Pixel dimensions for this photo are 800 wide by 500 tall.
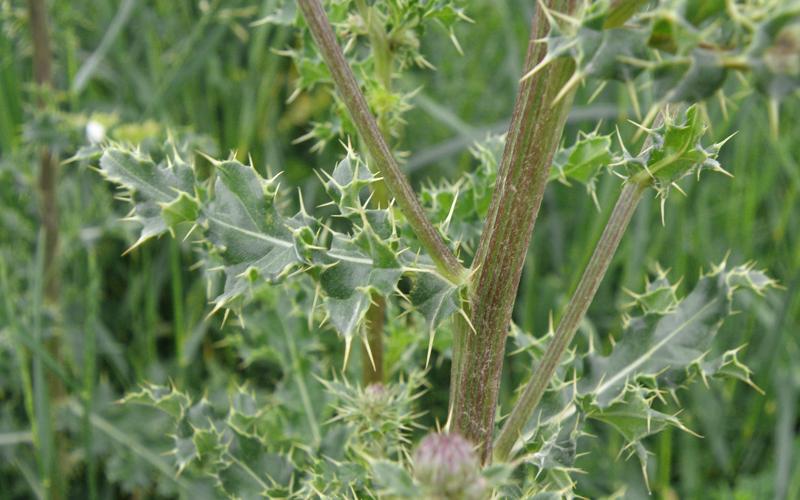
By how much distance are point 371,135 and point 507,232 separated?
292mm

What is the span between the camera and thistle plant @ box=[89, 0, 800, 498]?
1.25m

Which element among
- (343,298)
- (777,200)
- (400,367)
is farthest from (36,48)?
(777,200)

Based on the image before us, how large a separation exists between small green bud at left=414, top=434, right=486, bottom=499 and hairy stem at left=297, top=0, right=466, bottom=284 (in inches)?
16.7

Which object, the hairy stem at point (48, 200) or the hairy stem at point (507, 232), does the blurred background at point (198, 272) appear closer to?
the hairy stem at point (48, 200)

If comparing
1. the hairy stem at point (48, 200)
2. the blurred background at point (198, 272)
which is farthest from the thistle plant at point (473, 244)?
the hairy stem at point (48, 200)

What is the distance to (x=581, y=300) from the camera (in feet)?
5.51

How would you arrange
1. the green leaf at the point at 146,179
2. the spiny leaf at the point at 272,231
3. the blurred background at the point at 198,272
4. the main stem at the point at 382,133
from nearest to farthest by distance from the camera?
the spiny leaf at the point at 272,231
the green leaf at the point at 146,179
the main stem at the point at 382,133
the blurred background at the point at 198,272

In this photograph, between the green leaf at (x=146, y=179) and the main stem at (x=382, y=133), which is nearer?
the green leaf at (x=146, y=179)

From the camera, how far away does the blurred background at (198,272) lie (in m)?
3.01

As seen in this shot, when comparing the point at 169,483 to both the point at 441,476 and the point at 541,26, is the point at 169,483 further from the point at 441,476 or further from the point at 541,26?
the point at 541,26

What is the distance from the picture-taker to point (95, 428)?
3182 millimetres

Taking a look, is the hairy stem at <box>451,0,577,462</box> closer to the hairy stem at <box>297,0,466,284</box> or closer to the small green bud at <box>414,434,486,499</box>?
the hairy stem at <box>297,0,466,284</box>

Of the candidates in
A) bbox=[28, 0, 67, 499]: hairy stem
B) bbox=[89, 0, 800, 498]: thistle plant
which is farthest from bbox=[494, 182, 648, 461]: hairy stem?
bbox=[28, 0, 67, 499]: hairy stem

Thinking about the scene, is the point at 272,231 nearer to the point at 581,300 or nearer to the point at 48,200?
the point at 581,300
